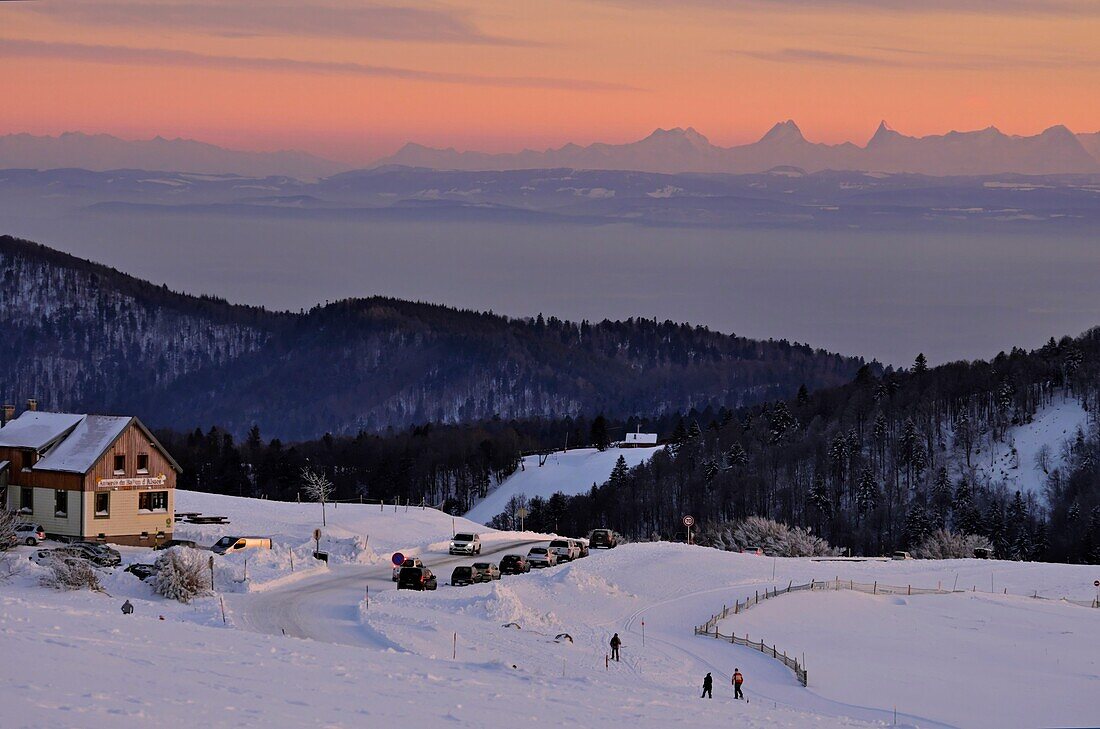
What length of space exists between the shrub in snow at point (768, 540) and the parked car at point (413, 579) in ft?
148

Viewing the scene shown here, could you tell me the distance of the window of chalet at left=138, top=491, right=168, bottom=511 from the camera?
60.9 metres

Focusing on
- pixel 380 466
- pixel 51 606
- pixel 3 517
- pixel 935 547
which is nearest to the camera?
pixel 51 606

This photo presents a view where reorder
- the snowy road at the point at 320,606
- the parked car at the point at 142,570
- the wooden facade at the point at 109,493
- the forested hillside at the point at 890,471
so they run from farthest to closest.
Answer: the forested hillside at the point at 890,471
the wooden facade at the point at 109,493
the parked car at the point at 142,570
the snowy road at the point at 320,606

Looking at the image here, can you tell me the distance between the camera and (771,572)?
66062 millimetres

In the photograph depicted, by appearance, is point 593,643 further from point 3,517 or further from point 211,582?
point 3,517

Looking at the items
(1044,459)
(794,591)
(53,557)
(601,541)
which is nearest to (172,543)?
(53,557)

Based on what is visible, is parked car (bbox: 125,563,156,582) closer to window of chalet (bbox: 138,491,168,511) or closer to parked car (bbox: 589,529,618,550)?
window of chalet (bbox: 138,491,168,511)

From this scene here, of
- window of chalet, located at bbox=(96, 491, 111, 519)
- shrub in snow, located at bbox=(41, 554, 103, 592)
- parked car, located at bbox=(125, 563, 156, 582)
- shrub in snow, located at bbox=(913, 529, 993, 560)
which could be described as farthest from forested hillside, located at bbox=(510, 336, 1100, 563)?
shrub in snow, located at bbox=(41, 554, 103, 592)

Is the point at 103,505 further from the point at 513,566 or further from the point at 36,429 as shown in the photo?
the point at 513,566

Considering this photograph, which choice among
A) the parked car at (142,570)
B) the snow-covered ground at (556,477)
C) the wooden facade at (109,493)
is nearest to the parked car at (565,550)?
the wooden facade at (109,493)

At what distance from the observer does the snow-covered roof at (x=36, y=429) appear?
6088cm

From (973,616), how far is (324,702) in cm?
3729

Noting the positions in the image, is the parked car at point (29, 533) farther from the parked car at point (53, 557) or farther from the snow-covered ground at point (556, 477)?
the snow-covered ground at point (556, 477)

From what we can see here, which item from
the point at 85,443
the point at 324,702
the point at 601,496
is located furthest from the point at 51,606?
the point at 601,496
